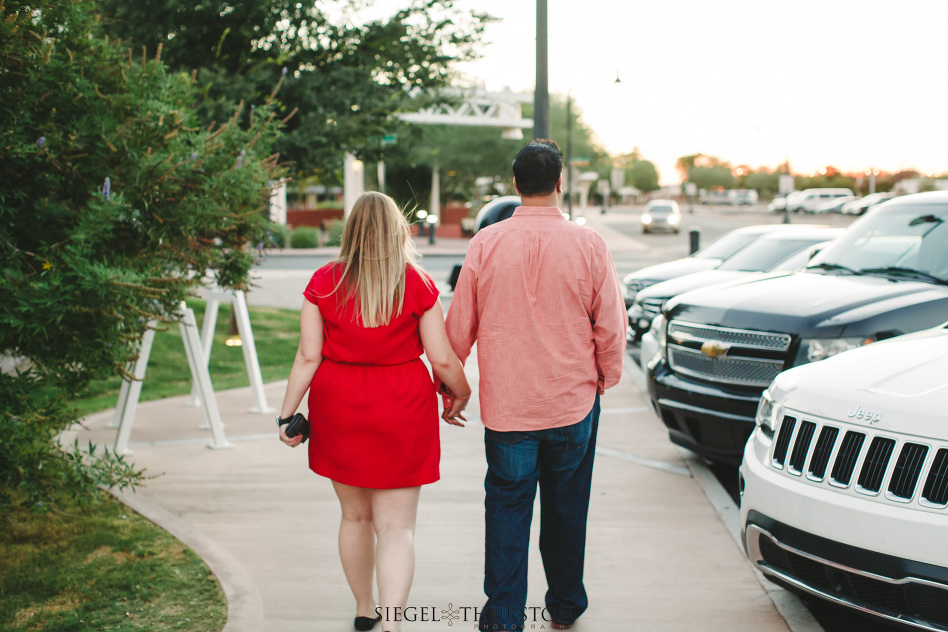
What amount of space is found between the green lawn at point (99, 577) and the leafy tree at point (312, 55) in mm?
6340

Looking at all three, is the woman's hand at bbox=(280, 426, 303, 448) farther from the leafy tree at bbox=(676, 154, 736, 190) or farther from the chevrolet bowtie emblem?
the leafy tree at bbox=(676, 154, 736, 190)

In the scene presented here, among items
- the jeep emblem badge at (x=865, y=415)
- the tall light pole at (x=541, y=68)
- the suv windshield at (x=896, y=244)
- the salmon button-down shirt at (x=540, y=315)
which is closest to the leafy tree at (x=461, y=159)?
the tall light pole at (x=541, y=68)

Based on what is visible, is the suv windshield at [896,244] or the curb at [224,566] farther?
the suv windshield at [896,244]

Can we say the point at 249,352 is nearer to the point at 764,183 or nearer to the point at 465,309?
the point at 465,309

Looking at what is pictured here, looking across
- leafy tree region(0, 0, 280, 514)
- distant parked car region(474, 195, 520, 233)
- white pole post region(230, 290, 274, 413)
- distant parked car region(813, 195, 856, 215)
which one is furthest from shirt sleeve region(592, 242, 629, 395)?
distant parked car region(813, 195, 856, 215)

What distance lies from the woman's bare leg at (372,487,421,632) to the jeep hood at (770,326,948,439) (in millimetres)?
1627

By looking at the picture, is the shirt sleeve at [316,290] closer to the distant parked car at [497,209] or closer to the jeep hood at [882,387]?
the jeep hood at [882,387]

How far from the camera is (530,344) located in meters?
3.50

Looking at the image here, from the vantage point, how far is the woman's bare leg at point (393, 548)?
141 inches

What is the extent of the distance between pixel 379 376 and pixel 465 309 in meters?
0.43

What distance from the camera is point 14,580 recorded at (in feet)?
14.2

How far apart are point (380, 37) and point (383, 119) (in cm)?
121

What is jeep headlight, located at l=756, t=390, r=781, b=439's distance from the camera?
392 cm

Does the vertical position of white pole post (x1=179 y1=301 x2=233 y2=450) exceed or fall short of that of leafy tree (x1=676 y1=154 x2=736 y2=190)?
it falls short
